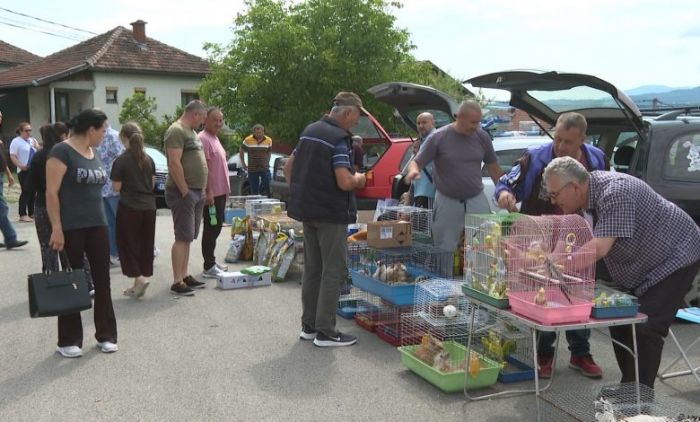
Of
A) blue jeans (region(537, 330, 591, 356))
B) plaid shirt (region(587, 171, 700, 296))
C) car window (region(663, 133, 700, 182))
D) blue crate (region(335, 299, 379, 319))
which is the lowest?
blue crate (region(335, 299, 379, 319))

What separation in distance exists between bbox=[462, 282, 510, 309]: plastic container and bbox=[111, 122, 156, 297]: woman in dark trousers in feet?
13.2

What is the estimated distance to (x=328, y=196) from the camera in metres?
5.37

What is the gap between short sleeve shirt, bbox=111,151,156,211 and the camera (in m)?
6.98

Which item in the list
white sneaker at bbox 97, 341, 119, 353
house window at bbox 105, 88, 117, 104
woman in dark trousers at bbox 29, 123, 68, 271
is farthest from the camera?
house window at bbox 105, 88, 117, 104

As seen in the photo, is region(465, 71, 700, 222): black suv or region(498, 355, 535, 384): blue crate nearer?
region(498, 355, 535, 384): blue crate

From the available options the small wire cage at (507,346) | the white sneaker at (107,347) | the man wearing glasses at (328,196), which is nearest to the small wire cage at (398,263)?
the man wearing glasses at (328,196)

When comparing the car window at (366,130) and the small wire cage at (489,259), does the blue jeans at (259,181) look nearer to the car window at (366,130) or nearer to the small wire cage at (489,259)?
the car window at (366,130)

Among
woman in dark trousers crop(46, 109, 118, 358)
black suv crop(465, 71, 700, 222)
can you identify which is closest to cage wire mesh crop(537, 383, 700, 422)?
black suv crop(465, 71, 700, 222)

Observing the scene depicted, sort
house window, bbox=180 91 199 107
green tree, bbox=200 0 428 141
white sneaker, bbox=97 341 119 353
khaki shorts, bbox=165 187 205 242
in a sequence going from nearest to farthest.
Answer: white sneaker, bbox=97 341 119 353
khaki shorts, bbox=165 187 205 242
green tree, bbox=200 0 428 141
house window, bbox=180 91 199 107

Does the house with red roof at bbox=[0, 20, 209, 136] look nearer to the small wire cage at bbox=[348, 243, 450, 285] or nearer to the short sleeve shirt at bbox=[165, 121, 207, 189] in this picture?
the short sleeve shirt at bbox=[165, 121, 207, 189]

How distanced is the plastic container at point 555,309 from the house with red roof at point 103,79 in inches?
1259

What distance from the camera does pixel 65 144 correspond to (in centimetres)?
506

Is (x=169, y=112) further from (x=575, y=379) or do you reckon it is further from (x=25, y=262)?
(x=575, y=379)

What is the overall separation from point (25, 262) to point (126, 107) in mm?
19958
